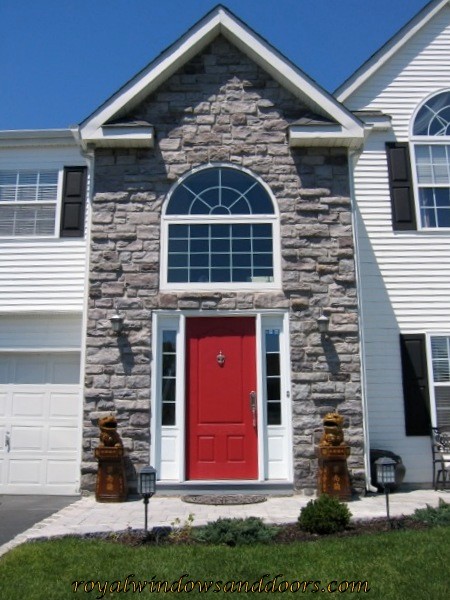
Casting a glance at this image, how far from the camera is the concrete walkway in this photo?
6254 mm

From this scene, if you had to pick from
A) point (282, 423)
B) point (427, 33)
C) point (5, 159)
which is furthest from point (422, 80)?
point (5, 159)

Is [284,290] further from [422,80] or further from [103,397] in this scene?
[422,80]

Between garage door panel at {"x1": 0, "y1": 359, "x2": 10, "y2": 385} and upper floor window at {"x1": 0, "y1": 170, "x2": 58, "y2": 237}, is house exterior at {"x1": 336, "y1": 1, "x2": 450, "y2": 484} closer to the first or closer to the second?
upper floor window at {"x1": 0, "y1": 170, "x2": 58, "y2": 237}

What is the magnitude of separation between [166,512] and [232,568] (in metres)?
2.54

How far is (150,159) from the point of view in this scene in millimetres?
9438

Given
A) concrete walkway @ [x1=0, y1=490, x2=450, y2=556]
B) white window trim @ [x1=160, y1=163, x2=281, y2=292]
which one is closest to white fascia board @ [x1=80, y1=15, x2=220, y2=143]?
white window trim @ [x1=160, y1=163, x2=281, y2=292]

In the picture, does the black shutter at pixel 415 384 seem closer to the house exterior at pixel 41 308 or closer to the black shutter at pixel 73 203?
the house exterior at pixel 41 308

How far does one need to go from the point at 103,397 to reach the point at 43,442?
1826 mm

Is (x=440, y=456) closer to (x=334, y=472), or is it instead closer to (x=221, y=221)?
(x=334, y=472)

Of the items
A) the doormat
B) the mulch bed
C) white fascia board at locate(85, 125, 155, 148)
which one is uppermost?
white fascia board at locate(85, 125, 155, 148)

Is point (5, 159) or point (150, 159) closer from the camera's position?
point (150, 159)

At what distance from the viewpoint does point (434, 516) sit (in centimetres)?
623

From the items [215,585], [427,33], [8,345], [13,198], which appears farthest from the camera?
[427,33]

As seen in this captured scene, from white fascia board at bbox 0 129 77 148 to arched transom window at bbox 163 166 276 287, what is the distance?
3.00m
